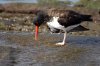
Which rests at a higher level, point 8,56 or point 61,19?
point 61,19

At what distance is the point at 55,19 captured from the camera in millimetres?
11844

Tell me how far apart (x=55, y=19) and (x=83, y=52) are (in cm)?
150

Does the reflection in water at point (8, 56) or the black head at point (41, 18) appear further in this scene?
the black head at point (41, 18)

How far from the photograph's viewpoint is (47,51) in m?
10.9

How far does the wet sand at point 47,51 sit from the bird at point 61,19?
492mm

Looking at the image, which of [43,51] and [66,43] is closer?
[43,51]

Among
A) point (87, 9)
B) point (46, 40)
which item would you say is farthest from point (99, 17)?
point (46, 40)

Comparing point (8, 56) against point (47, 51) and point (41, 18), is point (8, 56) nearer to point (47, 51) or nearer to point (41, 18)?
point (47, 51)

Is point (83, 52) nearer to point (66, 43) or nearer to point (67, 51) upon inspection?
point (67, 51)

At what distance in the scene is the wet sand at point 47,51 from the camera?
375 inches

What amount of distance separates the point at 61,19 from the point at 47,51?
1.40m

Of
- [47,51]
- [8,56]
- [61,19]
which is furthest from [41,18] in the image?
[8,56]

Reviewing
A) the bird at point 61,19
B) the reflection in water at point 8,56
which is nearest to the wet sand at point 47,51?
the reflection in water at point 8,56

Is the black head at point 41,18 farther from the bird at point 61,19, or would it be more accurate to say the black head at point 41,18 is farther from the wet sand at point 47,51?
the wet sand at point 47,51
